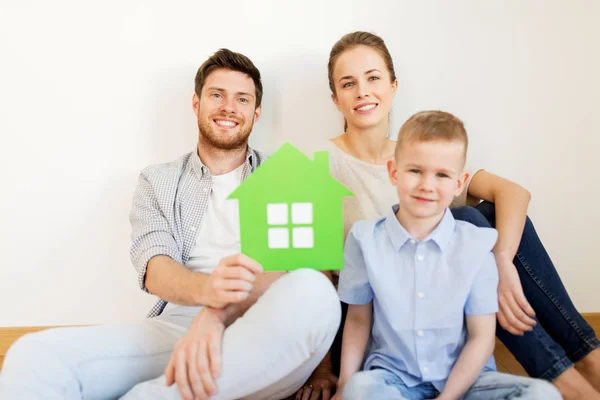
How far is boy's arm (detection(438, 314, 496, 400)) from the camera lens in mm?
964

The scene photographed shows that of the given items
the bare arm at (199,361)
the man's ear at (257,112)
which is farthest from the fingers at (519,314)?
the man's ear at (257,112)

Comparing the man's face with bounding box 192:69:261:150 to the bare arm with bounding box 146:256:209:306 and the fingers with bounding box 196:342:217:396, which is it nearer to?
the bare arm with bounding box 146:256:209:306

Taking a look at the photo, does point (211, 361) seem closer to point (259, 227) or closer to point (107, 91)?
point (259, 227)

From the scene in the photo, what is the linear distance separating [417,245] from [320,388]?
485 mm

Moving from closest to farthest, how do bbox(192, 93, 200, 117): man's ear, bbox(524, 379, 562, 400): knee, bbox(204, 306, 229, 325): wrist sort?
bbox(524, 379, 562, 400): knee < bbox(204, 306, 229, 325): wrist < bbox(192, 93, 200, 117): man's ear

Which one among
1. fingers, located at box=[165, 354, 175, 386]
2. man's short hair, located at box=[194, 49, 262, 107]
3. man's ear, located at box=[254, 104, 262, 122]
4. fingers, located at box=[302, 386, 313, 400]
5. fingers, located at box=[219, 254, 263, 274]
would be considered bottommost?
fingers, located at box=[302, 386, 313, 400]

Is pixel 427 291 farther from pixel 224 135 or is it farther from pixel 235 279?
pixel 224 135

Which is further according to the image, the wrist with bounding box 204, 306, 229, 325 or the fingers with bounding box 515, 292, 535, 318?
the fingers with bounding box 515, 292, 535, 318

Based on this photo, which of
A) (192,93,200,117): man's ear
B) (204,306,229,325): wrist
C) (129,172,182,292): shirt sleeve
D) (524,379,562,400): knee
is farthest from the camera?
(192,93,200,117): man's ear

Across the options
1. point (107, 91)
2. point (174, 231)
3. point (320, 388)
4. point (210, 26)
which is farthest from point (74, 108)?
point (320, 388)

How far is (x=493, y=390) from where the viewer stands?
3.13ft

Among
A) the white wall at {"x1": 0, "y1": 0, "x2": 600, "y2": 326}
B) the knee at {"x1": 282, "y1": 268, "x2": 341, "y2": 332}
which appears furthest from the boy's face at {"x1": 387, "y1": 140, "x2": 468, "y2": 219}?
the white wall at {"x1": 0, "y1": 0, "x2": 600, "y2": 326}

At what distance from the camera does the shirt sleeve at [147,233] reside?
122cm

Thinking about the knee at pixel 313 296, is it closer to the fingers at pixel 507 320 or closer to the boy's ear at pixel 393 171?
the boy's ear at pixel 393 171
